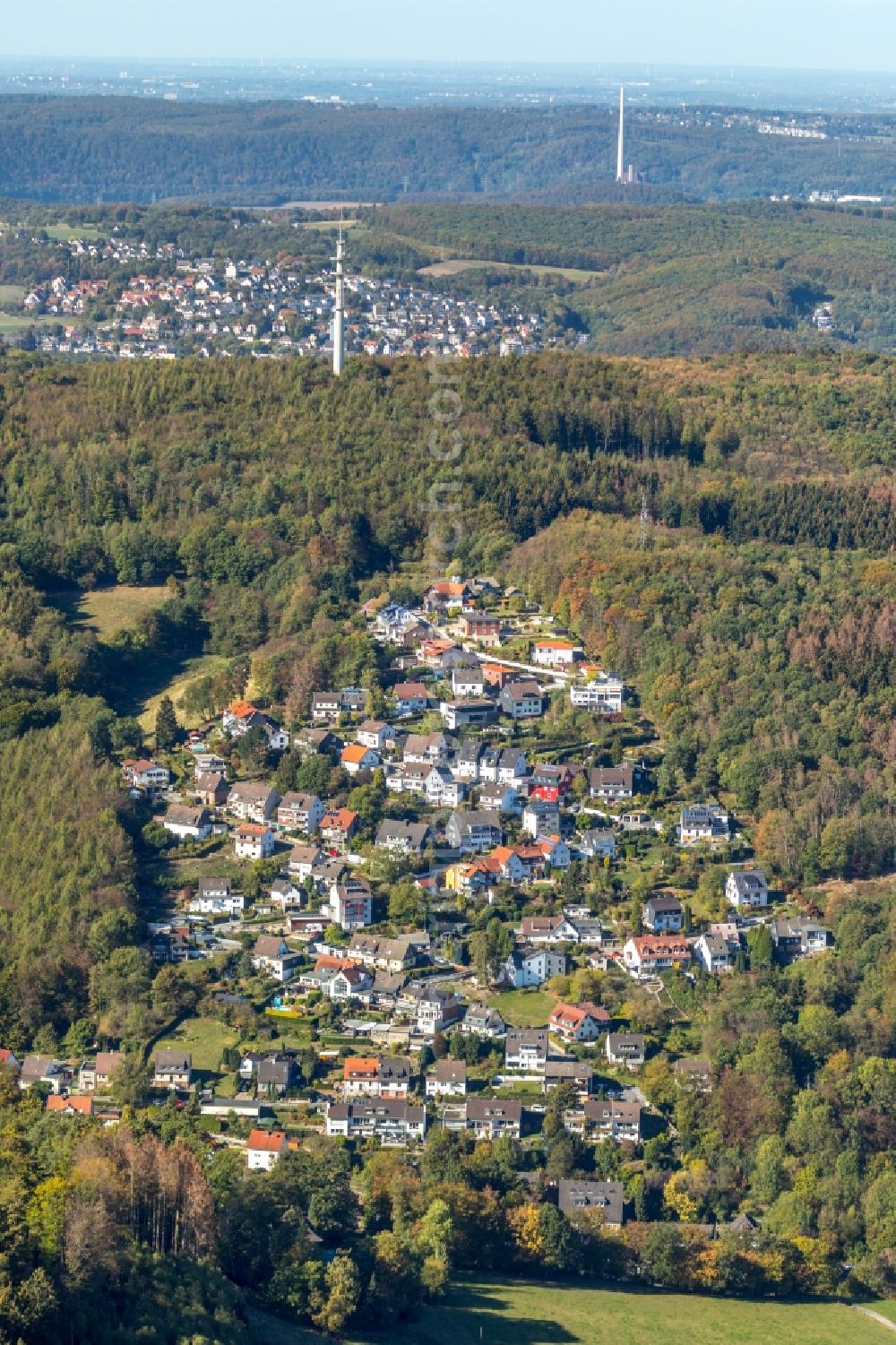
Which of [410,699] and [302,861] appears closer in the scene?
[302,861]

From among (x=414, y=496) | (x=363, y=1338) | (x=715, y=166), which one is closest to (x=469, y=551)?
(x=414, y=496)

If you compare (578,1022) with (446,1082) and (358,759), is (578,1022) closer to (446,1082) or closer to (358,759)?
(446,1082)

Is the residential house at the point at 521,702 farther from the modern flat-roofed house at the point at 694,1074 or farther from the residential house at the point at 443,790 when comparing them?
the modern flat-roofed house at the point at 694,1074

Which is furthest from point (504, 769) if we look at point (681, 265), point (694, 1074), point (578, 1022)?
point (681, 265)

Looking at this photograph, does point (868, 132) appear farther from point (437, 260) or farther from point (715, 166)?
point (437, 260)

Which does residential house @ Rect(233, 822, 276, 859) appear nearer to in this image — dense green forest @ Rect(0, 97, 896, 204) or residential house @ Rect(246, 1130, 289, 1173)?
residential house @ Rect(246, 1130, 289, 1173)
